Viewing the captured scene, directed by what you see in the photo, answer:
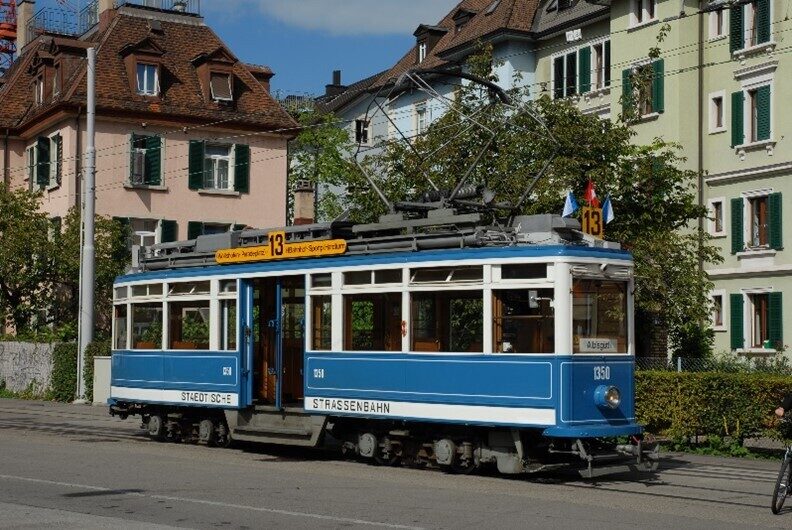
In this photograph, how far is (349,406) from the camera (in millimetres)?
18703

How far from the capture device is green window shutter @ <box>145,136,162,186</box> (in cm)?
4556

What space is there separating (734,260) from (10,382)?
848 inches

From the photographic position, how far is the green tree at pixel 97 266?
130 ft

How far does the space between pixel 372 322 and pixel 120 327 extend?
725 centimetres

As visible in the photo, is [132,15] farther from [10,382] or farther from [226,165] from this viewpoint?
[10,382]

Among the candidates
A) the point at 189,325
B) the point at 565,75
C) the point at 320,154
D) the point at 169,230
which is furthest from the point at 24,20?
the point at 189,325

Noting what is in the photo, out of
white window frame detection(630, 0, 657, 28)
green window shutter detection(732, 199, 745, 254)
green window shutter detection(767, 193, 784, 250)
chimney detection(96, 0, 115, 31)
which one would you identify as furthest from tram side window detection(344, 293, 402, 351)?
chimney detection(96, 0, 115, 31)

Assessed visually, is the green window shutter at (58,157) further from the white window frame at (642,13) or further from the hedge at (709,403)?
the hedge at (709,403)

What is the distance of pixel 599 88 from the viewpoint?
45125 millimetres

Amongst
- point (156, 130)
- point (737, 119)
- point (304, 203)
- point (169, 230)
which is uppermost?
point (156, 130)

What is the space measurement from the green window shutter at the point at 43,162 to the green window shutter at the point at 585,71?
59.7ft

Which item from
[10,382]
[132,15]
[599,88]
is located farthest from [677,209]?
[132,15]

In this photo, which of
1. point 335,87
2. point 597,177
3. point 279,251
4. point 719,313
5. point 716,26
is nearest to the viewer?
point 279,251

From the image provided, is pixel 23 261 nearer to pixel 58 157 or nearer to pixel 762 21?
pixel 58 157
